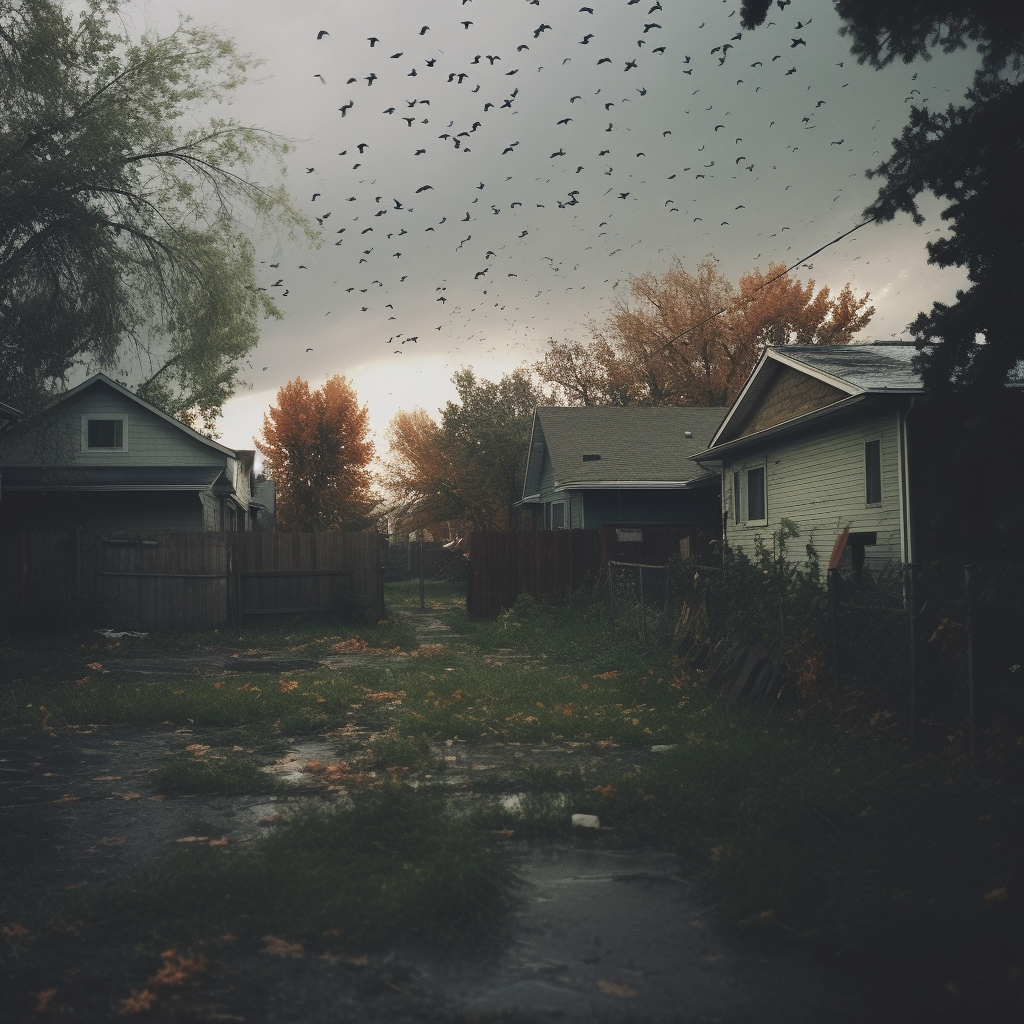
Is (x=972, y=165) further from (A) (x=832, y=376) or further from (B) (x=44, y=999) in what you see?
(B) (x=44, y=999)

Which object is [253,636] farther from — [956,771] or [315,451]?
[315,451]

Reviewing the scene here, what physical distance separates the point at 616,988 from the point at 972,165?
31.2ft

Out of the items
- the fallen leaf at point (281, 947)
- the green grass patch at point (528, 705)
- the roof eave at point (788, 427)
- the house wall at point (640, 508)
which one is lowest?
the fallen leaf at point (281, 947)

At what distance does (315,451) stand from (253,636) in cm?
3338

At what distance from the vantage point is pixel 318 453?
49.2 metres

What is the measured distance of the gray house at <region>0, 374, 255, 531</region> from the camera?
24297mm

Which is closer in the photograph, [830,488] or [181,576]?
[830,488]

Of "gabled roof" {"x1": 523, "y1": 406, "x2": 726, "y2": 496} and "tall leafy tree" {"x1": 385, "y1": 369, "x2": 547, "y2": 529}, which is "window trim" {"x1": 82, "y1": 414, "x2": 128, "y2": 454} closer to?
"gabled roof" {"x1": 523, "y1": 406, "x2": 726, "y2": 496}

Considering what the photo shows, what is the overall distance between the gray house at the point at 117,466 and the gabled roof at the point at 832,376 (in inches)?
537

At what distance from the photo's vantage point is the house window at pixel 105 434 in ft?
82.2

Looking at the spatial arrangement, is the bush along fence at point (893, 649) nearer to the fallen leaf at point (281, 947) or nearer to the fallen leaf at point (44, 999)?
the fallen leaf at point (281, 947)

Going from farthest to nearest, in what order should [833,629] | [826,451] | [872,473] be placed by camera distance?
1. [826,451]
2. [872,473]
3. [833,629]

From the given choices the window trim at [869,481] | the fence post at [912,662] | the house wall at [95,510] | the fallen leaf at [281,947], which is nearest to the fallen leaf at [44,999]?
the fallen leaf at [281,947]

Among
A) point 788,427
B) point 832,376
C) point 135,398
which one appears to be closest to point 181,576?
point 135,398
